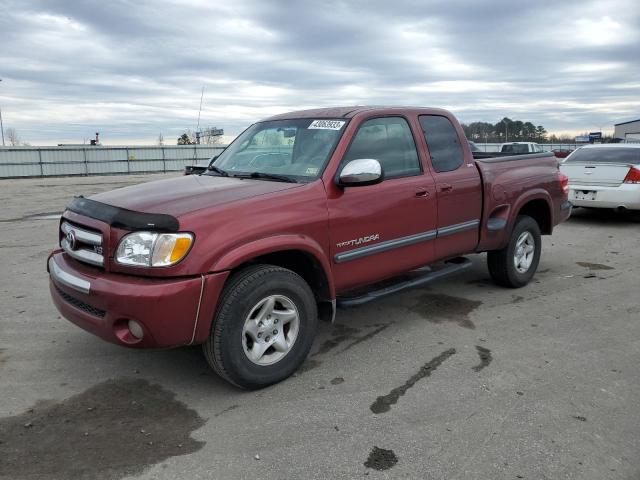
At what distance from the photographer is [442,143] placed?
4.99 m

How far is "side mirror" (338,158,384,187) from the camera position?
378cm

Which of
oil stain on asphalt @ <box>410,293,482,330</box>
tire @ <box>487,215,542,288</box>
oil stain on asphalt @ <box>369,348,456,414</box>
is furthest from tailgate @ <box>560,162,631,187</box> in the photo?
oil stain on asphalt @ <box>369,348,456,414</box>

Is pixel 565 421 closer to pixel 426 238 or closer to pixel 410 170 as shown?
A: pixel 426 238

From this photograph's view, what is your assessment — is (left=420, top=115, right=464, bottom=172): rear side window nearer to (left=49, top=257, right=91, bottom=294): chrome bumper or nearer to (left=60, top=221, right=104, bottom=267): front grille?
(left=60, top=221, right=104, bottom=267): front grille

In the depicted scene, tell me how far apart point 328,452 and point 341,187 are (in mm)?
1863

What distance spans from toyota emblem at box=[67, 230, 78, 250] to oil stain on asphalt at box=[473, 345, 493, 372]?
293cm

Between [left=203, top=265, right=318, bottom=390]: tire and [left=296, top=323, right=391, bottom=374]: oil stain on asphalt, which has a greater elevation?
[left=203, top=265, right=318, bottom=390]: tire

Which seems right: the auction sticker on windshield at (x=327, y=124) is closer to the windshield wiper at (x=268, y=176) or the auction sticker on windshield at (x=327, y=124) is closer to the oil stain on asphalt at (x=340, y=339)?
the windshield wiper at (x=268, y=176)

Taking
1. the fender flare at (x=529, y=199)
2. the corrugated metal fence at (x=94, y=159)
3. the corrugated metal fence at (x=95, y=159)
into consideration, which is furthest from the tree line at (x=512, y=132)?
the fender flare at (x=529, y=199)

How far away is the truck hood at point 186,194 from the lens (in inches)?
132

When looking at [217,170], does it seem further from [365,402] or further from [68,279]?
[365,402]

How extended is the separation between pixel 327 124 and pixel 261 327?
1780 millimetres

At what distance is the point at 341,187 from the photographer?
3916 millimetres

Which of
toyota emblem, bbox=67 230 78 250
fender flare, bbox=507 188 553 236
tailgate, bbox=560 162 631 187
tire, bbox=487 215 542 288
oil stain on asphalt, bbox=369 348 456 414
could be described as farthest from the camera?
tailgate, bbox=560 162 631 187
